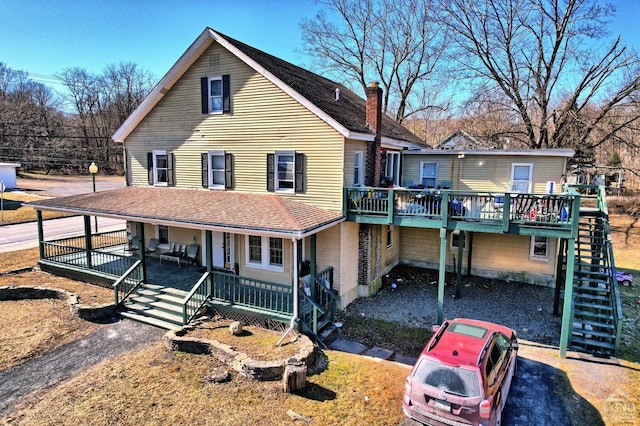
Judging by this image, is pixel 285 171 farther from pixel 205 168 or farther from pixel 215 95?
pixel 215 95

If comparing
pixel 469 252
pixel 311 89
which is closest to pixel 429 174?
pixel 469 252

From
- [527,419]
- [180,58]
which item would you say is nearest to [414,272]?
[527,419]

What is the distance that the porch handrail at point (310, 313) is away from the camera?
11.3m

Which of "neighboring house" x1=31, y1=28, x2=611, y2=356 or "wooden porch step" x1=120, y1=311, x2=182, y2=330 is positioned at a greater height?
"neighboring house" x1=31, y1=28, x2=611, y2=356

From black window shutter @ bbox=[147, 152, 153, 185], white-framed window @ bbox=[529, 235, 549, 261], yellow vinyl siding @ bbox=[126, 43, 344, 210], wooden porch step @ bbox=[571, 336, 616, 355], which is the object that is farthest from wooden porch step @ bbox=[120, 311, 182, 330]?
white-framed window @ bbox=[529, 235, 549, 261]

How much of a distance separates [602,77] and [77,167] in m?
73.0

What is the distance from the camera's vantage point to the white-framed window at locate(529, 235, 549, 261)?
16719 mm

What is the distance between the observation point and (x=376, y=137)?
1578 cm

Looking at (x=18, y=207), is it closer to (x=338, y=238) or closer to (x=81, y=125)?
(x=338, y=238)

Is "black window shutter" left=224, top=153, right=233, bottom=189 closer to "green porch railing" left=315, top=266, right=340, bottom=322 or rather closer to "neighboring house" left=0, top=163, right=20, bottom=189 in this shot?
"green porch railing" left=315, top=266, right=340, bottom=322

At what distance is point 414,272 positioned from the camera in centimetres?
1852

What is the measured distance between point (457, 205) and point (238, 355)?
8391 millimetres

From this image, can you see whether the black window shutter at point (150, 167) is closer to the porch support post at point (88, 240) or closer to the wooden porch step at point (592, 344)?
the porch support post at point (88, 240)

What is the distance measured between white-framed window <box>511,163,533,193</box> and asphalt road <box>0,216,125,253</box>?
A: 27.0 m
